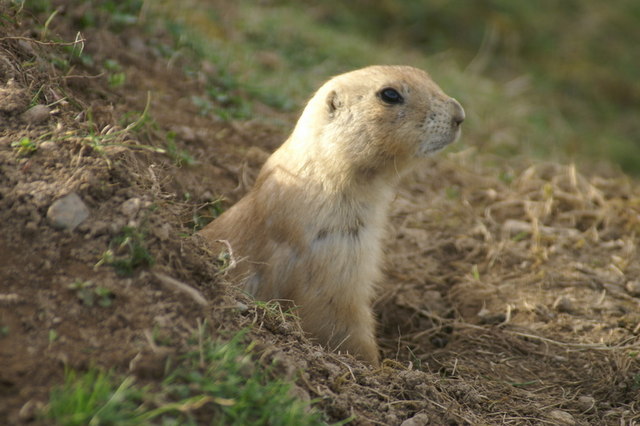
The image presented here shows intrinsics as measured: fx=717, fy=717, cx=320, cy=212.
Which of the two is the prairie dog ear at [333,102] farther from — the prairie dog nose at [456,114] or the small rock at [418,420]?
the small rock at [418,420]

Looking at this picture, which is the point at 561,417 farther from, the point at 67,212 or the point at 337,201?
the point at 67,212

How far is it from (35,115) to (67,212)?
2.72 feet

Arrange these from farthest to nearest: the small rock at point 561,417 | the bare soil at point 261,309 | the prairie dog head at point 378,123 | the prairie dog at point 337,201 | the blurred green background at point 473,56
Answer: the blurred green background at point 473,56
the prairie dog head at point 378,123
the prairie dog at point 337,201
the small rock at point 561,417
the bare soil at point 261,309

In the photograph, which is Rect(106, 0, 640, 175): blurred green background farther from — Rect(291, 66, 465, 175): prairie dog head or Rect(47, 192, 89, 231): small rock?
Rect(47, 192, 89, 231): small rock

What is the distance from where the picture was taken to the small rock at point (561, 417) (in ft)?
14.4

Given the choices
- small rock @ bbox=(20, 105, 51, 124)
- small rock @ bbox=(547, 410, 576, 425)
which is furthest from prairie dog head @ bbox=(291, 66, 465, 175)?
small rock @ bbox=(547, 410, 576, 425)

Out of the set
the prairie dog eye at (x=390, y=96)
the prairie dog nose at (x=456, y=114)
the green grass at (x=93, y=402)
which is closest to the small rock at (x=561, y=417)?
the prairie dog nose at (x=456, y=114)

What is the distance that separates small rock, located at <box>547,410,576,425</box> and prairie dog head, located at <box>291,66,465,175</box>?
6.41 feet

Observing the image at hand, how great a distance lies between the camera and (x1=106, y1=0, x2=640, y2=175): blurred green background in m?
8.41

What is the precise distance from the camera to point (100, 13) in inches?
272

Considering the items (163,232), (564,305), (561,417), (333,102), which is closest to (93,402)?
(163,232)

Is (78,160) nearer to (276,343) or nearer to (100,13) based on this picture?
(276,343)

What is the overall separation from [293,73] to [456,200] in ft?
9.77

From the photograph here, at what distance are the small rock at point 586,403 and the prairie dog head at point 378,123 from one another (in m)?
1.98
